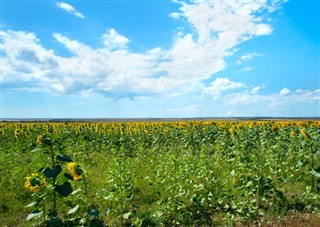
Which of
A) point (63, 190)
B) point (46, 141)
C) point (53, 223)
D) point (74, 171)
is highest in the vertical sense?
point (46, 141)

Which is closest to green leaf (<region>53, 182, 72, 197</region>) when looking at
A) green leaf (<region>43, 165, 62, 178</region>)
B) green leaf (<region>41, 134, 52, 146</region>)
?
green leaf (<region>43, 165, 62, 178</region>)

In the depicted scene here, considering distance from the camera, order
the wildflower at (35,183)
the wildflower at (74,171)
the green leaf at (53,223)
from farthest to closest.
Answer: the wildflower at (35,183) → the wildflower at (74,171) → the green leaf at (53,223)

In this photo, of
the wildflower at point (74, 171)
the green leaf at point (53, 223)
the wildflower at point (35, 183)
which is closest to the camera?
the green leaf at point (53, 223)

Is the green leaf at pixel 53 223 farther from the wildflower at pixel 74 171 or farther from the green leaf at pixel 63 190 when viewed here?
the wildflower at pixel 74 171

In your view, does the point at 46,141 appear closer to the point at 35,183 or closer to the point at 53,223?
the point at 35,183

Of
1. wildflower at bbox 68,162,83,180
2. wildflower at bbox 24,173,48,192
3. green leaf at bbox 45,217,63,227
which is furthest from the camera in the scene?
wildflower at bbox 24,173,48,192

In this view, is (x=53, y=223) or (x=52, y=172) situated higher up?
(x=52, y=172)

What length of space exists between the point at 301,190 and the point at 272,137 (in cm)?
554

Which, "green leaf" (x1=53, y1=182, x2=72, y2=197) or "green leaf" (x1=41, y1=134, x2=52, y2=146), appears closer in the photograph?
"green leaf" (x1=53, y1=182, x2=72, y2=197)

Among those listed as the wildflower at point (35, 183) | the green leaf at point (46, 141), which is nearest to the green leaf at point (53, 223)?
the wildflower at point (35, 183)

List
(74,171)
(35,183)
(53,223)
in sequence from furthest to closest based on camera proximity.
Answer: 1. (35,183)
2. (74,171)
3. (53,223)

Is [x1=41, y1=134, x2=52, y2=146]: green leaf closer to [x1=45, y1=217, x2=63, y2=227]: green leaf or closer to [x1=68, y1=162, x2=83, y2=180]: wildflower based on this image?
[x1=68, y1=162, x2=83, y2=180]: wildflower

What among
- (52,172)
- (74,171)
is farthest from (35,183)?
(74,171)

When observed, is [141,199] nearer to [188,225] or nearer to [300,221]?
[188,225]
